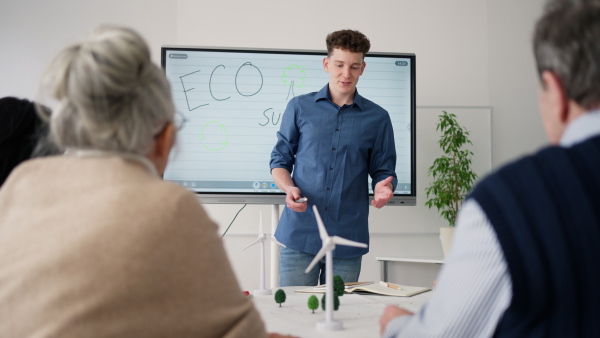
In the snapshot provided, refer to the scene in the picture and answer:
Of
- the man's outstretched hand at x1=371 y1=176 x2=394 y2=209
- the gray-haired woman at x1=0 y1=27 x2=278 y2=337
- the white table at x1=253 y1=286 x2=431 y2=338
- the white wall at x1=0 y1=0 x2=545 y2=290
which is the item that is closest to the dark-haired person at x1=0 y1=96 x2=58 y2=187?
the gray-haired woman at x1=0 y1=27 x2=278 y2=337

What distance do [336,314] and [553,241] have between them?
1.08 meters

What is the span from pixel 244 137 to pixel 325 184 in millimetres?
1215

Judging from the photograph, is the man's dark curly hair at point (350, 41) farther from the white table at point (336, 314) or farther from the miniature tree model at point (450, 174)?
the miniature tree model at point (450, 174)

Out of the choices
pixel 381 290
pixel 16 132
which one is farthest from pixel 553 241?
pixel 381 290

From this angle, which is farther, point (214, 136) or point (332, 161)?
point (214, 136)

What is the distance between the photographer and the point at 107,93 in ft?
3.29

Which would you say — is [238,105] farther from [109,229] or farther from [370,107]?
[109,229]

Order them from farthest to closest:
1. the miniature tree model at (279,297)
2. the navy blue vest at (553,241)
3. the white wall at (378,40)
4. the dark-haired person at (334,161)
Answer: the white wall at (378,40) → the dark-haired person at (334,161) → the miniature tree model at (279,297) → the navy blue vest at (553,241)

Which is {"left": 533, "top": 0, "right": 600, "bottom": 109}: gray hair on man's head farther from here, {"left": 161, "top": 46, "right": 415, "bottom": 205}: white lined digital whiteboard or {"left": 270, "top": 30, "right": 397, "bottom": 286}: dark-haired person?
{"left": 161, "top": 46, "right": 415, "bottom": 205}: white lined digital whiteboard

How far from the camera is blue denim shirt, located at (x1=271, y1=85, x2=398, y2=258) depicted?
288cm

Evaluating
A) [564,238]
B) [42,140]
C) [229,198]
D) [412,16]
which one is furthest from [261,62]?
[564,238]

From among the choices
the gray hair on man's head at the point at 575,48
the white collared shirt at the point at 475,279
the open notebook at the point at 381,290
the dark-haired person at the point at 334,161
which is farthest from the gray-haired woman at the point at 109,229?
the dark-haired person at the point at 334,161

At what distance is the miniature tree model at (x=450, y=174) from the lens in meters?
4.10

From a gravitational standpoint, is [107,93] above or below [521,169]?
above
